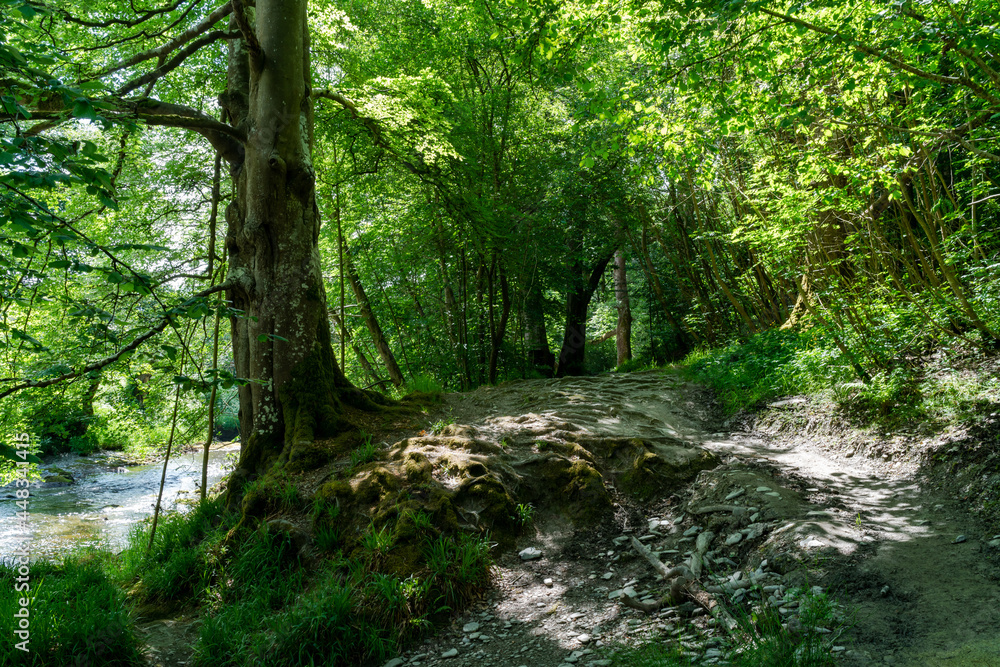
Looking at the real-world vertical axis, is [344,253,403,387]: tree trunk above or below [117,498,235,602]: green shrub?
above

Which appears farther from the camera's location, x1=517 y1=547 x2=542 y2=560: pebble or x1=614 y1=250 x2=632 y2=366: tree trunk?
x1=614 y1=250 x2=632 y2=366: tree trunk

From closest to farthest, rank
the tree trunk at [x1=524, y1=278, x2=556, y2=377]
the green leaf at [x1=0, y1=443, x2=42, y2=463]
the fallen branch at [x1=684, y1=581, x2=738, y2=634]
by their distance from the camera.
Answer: the green leaf at [x1=0, y1=443, x2=42, y2=463]
the fallen branch at [x1=684, y1=581, x2=738, y2=634]
the tree trunk at [x1=524, y1=278, x2=556, y2=377]

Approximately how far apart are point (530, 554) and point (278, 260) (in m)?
3.63

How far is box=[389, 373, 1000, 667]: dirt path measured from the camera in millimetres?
2531

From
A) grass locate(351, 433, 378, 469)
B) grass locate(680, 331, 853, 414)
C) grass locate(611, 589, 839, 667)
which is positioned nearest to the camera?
grass locate(611, 589, 839, 667)

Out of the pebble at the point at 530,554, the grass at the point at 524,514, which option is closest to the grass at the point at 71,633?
the pebble at the point at 530,554

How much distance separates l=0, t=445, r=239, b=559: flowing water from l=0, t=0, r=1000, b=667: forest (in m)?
1.39

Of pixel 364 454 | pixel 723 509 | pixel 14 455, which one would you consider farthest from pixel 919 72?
pixel 14 455

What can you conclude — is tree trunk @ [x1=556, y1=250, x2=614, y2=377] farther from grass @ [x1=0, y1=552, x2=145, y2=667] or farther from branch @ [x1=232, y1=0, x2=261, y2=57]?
grass @ [x1=0, y1=552, x2=145, y2=667]

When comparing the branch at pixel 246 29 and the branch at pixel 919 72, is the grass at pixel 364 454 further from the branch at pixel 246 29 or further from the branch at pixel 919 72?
the branch at pixel 919 72

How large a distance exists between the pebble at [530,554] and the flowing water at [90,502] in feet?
17.5

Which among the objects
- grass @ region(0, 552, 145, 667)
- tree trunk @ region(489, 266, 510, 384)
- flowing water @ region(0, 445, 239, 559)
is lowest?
flowing water @ region(0, 445, 239, 559)

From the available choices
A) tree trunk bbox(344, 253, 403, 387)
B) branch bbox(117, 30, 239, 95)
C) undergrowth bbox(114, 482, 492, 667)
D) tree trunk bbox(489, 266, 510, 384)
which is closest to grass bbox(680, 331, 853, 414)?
tree trunk bbox(489, 266, 510, 384)

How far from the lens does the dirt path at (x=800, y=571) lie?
253 cm
